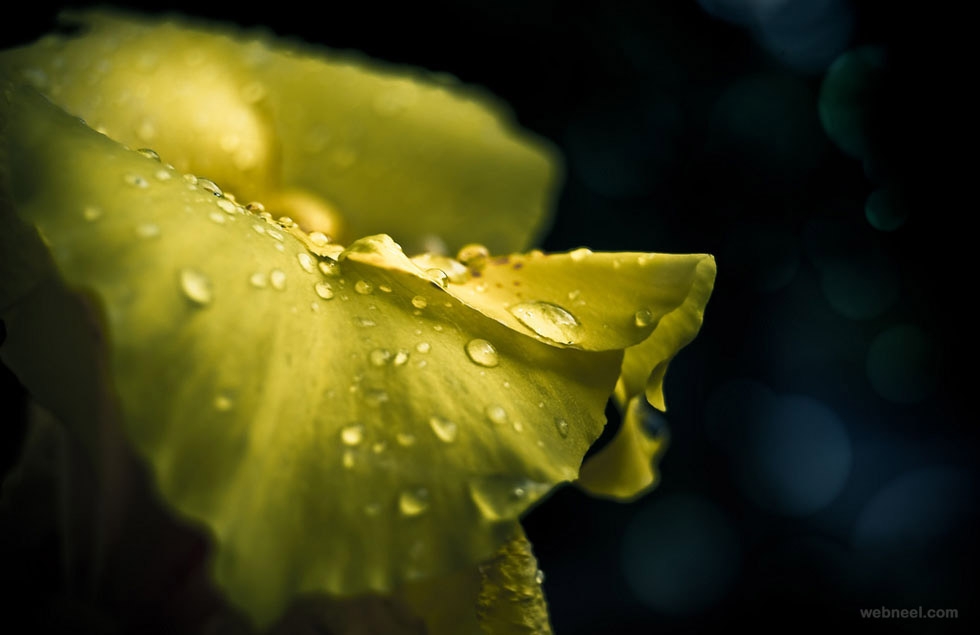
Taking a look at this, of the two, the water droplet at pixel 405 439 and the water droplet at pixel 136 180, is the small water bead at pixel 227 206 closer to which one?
the water droplet at pixel 136 180

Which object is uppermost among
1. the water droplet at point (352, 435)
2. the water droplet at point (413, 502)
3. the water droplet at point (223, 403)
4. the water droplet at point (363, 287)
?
the water droplet at point (363, 287)

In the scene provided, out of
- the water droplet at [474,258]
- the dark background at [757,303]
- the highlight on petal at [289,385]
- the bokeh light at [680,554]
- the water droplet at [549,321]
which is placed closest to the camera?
the highlight on petal at [289,385]

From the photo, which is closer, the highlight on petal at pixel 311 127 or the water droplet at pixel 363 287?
the water droplet at pixel 363 287

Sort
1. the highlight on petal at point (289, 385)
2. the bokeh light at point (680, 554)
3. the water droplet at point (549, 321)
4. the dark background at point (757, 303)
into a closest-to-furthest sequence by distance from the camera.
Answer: the highlight on petal at point (289, 385) < the water droplet at point (549, 321) < the dark background at point (757, 303) < the bokeh light at point (680, 554)

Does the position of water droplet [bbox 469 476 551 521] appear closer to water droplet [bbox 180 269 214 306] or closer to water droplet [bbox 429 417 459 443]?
water droplet [bbox 429 417 459 443]

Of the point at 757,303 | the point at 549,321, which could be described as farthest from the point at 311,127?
the point at 757,303

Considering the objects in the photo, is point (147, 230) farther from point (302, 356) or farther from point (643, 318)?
point (643, 318)

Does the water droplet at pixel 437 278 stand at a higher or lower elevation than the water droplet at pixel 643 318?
lower

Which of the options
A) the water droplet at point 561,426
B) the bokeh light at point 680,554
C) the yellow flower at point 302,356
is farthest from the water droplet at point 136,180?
the bokeh light at point 680,554
